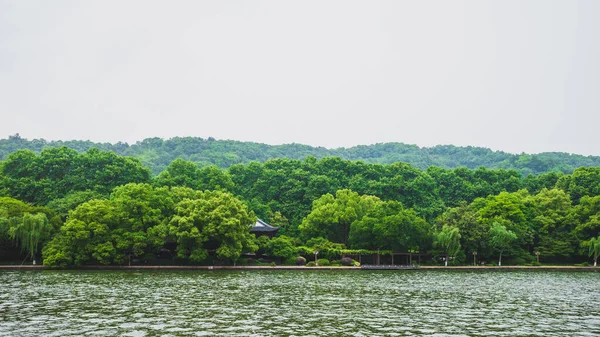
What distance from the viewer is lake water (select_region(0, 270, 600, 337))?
24.4 meters

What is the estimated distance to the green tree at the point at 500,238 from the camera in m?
69.1

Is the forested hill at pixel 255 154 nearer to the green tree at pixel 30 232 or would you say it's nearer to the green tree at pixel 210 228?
the green tree at pixel 30 232

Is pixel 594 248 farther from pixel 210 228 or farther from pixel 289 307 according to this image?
pixel 289 307

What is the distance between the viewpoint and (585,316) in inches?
1148

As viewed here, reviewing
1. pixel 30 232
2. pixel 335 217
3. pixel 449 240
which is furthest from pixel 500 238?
pixel 30 232

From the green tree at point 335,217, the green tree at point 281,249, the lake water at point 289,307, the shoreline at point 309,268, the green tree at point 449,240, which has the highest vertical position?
the green tree at point 335,217

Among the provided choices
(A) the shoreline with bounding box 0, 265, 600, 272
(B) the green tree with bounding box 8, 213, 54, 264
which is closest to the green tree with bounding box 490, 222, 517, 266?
(A) the shoreline with bounding box 0, 265, 600, 272

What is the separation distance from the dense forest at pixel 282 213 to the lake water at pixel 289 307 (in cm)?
1248

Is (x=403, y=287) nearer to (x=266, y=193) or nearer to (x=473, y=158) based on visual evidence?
(x=266, y=193)

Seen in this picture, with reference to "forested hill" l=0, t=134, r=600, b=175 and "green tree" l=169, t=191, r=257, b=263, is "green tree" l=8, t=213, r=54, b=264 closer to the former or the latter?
"green tree" l=169, t=191, r=257, b=263

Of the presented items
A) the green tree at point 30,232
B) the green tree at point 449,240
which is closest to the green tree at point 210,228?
the green tree at point 30,232

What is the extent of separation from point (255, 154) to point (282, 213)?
86824mm

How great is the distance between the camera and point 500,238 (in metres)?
69.1

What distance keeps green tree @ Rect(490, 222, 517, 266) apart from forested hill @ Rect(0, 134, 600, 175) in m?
79.9
